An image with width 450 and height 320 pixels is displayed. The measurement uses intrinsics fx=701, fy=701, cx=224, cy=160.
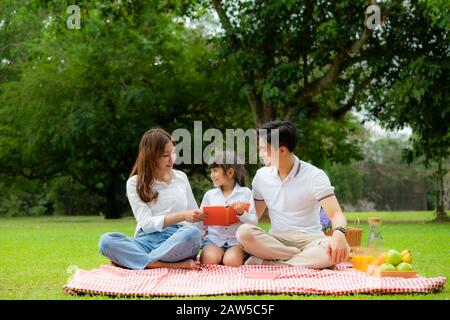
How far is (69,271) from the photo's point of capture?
5.82m

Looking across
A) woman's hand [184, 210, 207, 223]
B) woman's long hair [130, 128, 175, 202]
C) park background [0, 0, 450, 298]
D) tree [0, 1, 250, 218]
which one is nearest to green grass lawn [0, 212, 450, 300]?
park background [0, 0, 450, 298]

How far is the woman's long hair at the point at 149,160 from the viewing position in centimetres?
604

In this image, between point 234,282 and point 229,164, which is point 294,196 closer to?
point 229,164

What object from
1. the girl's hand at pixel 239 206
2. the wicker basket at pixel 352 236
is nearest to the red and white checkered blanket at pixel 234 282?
the girl's hand at pixel 239 206

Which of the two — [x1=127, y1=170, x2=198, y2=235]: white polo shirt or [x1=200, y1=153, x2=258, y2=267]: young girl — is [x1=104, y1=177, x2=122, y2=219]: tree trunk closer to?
[x1=200, y1=153, x2=258, y2=267]: young girl

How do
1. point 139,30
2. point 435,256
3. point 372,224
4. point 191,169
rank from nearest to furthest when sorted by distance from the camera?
point 372,224 → point 435,256 → point 139,30 → point 191,169

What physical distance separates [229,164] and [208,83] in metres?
14.1

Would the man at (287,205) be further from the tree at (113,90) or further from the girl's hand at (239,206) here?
the tree at (113,90)

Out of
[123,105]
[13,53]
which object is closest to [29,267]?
[123,105]

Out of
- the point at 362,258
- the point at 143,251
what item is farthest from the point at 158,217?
the point at 362,258

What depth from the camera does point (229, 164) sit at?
639cm

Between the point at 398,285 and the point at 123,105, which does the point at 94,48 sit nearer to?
the point at 123,105

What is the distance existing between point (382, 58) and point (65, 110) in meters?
9.08

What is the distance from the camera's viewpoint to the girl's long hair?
637 cm
